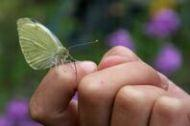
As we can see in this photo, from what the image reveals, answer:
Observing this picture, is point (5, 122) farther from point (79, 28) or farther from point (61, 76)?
point (61, 76)

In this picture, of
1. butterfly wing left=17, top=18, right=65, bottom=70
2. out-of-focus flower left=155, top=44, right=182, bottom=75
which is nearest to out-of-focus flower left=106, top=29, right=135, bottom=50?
out-of-focus flower left=155, top=44, right=182, bottom=75

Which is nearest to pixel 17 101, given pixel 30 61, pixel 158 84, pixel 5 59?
pixel 5 59

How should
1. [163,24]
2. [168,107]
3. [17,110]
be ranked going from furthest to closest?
[163,24], [17,110], [168,107]

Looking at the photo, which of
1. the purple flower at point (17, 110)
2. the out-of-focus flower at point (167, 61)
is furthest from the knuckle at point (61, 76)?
the out-of-focus flower at point (167, 61)

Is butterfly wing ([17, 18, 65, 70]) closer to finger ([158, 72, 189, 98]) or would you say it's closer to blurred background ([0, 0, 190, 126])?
finger ([158, 72, 189, 98])

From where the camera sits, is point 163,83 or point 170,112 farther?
point 163,83

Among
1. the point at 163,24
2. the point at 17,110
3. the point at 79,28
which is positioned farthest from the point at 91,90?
the point at 79,28

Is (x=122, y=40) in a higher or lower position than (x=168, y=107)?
lower
